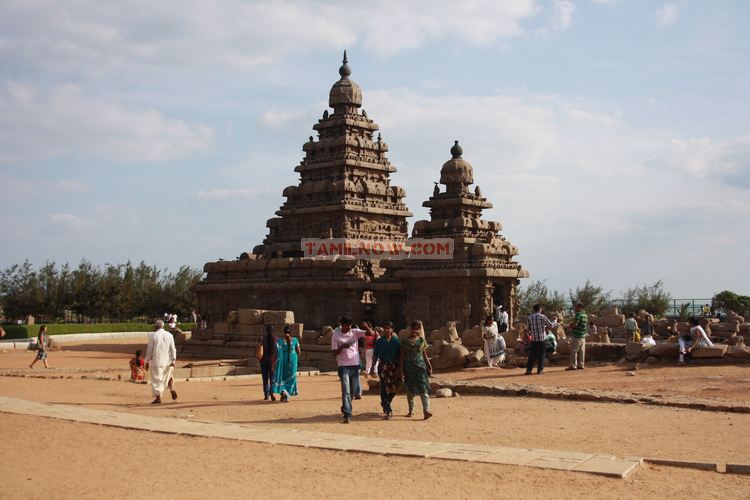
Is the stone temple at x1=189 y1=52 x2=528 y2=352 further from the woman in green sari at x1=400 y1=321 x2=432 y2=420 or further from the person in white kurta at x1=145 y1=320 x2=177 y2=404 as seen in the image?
the woman in green sari at x1=400 y1=321 x2=432 y2=420

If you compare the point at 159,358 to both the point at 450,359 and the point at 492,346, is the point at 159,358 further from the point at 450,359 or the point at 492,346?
the point at 492,346

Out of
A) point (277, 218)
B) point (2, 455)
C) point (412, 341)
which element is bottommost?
point (2, 455)

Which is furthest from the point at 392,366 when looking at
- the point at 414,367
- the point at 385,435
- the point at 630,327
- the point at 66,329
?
the point at 66,329

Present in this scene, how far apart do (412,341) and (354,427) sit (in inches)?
65.8

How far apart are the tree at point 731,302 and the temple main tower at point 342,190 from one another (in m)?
22.6

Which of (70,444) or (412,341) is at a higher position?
(412,341)

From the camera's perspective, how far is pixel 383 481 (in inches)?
342

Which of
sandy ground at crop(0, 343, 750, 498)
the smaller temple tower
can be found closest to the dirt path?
sandy ground at crop(0, 343, 750, 498)

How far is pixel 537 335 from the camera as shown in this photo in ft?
61.8

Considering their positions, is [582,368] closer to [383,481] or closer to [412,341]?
[412,341]

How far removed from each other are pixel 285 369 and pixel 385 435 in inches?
206

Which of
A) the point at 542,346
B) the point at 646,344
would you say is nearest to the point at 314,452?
the point at 542,346

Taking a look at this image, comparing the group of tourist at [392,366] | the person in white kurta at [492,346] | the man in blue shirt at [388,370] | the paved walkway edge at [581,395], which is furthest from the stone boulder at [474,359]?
the man in blue shirt at [388,370]

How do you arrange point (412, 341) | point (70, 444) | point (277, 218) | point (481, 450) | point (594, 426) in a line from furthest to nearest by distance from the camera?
point (277, 218), point (412, 341), point (594, 426), point (70, 444), point (481, 450)
